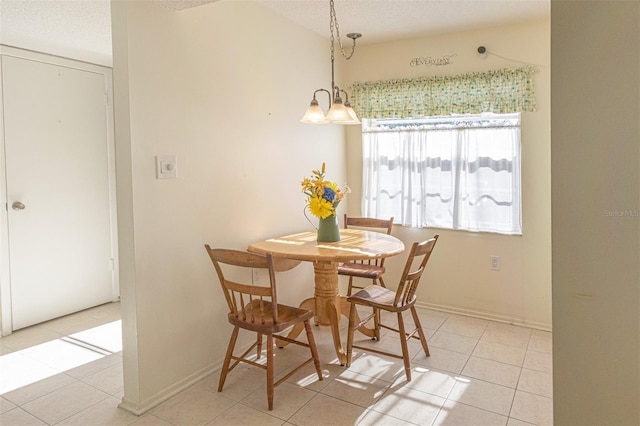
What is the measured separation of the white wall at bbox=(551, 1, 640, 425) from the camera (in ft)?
2.08

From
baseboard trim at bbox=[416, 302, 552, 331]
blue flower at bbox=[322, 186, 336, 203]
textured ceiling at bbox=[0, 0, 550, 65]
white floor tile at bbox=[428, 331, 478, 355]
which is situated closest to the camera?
textured ceiling at bbox=[0, 0, 550, 65]

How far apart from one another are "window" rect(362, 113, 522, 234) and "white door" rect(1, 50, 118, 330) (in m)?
2.43

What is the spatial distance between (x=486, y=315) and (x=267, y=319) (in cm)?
208

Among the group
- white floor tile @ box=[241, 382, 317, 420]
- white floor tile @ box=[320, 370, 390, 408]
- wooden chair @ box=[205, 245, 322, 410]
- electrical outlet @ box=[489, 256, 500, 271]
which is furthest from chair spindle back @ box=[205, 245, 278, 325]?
electrical outlet @ box=[489, 256, 500, 271]

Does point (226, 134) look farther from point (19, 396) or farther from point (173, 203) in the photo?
point (19, 396)

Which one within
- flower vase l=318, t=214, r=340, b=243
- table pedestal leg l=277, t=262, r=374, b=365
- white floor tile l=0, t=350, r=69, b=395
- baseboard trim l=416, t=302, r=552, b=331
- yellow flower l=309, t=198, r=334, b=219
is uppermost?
yellow flower l=309, t=198, r=334, b=219

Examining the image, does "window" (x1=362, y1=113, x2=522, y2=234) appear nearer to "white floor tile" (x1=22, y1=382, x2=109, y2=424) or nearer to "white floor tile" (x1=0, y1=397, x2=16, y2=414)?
"white floor tile" (x1=22, y1=382, x2=109, y2=424)

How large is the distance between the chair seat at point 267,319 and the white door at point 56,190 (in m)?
2.16

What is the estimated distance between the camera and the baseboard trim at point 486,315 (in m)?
3.39

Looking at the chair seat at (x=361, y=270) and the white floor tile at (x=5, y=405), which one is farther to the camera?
the chair seat at (x=361, y=270)

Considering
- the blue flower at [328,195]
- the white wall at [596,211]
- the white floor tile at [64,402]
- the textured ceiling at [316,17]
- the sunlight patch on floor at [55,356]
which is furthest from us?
the blue flower at [328,195]

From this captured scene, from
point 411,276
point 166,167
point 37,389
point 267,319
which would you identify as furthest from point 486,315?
point 37,389

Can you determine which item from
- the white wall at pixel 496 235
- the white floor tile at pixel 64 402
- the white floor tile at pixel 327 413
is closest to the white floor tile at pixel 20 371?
the white floor tile at pixel 64 402

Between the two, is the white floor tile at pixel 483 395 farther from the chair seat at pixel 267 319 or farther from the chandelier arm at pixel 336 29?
the chandelier arm at pixel 336 29
